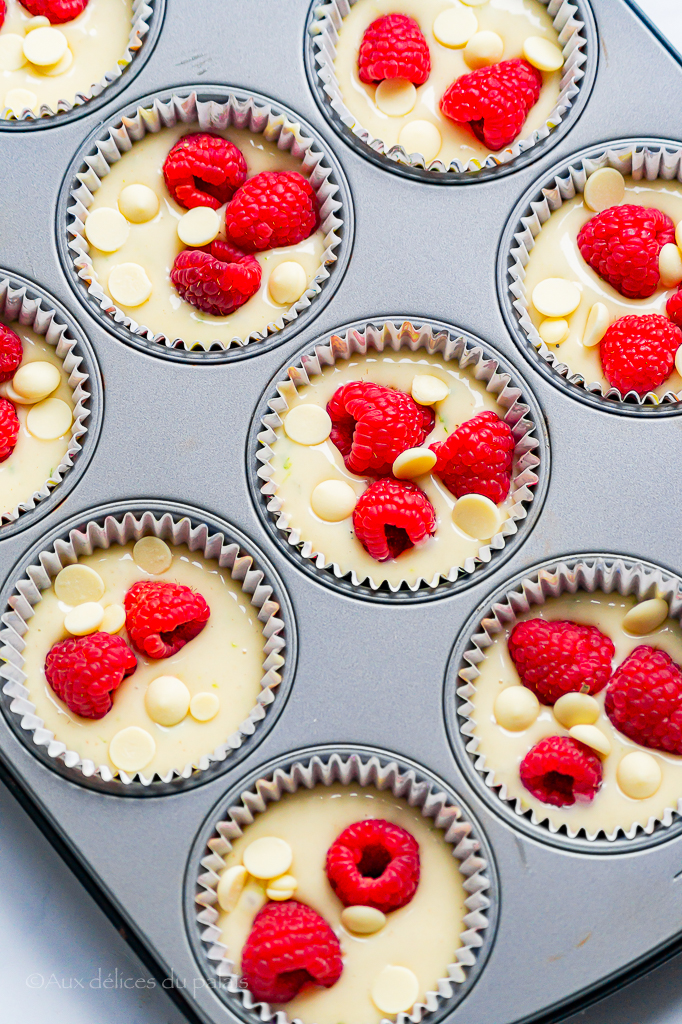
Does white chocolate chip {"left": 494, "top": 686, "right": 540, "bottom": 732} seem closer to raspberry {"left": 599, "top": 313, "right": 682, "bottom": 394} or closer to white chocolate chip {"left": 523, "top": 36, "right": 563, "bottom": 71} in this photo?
raspberry {"left": 599, "top": 313, "right": 682, "bottom": 394}

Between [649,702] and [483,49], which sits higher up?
[483,49]

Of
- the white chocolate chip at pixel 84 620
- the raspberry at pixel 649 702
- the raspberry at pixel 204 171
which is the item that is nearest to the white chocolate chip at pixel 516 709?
the raspberry at pixel 649 702

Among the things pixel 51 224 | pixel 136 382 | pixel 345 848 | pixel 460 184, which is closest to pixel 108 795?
pixel 345 848

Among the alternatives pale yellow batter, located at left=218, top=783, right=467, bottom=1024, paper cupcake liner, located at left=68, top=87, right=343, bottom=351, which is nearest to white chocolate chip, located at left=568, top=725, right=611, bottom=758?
pale yellow batter, located at left=218, top=783, right=467, bottom=1024

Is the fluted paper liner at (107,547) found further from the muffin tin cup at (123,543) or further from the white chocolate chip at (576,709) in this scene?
the white chocolate chip at (576,709)

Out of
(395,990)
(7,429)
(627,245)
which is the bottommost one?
(395,990)

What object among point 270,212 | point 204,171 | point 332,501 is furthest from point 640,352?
point 204,171

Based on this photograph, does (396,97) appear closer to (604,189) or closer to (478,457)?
(604,189)
